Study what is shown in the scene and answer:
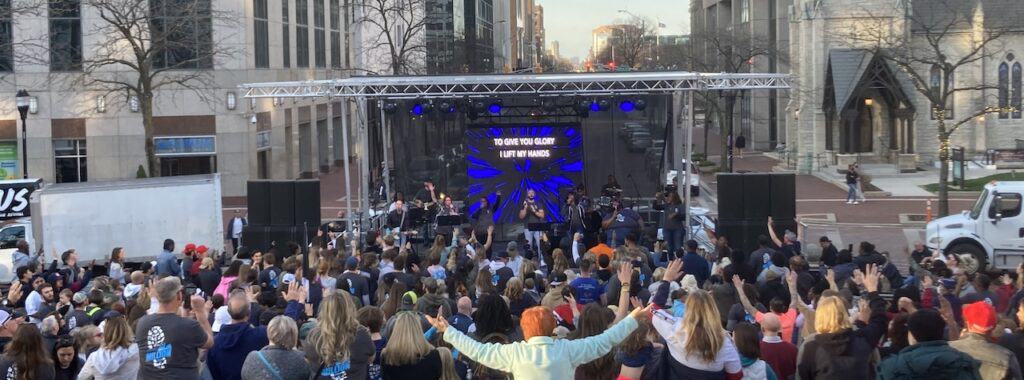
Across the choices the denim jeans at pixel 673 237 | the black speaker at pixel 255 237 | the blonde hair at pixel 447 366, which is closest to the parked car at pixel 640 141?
the denim jeans at pixel 673 237

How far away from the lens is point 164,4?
122 ft

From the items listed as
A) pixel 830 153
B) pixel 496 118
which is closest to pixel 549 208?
pixel 496 118

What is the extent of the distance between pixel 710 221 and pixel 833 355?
19799mm

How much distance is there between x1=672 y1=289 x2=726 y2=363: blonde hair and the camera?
7328mm

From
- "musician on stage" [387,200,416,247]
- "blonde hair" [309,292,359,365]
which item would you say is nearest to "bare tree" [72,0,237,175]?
"musician on stage" [387,200,416,247]

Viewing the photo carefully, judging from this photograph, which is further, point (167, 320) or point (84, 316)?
point (84, 316)

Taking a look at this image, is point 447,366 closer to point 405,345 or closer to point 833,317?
point 405,345

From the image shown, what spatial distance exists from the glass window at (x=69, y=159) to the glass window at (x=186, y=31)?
3.82m

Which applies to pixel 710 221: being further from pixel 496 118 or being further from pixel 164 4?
pixel 164 4

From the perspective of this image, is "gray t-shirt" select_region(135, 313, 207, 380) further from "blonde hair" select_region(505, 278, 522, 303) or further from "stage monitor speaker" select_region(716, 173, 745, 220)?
"stage monitor speaker" select_region(716, 173, 745, 220)

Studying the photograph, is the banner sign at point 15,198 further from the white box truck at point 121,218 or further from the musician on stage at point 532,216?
the musician on stage at point 532,216

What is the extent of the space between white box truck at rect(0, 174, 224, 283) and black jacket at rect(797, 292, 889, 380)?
18.8 metres

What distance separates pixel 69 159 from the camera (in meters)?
41.6

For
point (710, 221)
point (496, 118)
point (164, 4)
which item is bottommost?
point (710, 221)
